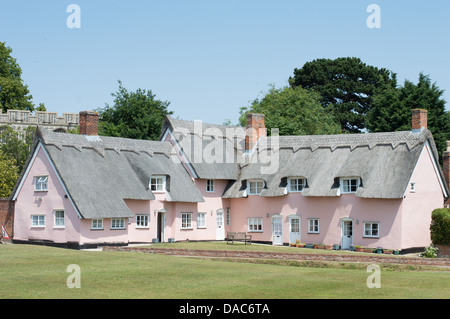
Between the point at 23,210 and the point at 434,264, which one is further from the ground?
the point at 23,210

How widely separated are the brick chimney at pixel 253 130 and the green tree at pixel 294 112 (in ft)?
41.4

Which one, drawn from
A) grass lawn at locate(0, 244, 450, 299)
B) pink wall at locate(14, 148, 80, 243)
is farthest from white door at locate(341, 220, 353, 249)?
pink wall at locate(14, 148, 80, 243)

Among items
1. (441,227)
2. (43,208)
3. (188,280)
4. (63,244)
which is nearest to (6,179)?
(43,208)

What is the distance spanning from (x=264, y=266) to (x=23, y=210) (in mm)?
21169

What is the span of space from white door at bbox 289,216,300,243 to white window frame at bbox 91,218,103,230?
14576 millimetres

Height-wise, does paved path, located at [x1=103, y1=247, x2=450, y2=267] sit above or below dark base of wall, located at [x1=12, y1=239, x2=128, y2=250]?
below

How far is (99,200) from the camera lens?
44312 mm

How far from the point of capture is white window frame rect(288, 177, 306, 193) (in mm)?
50375

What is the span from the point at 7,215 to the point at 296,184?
21.3m

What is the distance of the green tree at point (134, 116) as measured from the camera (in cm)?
7081

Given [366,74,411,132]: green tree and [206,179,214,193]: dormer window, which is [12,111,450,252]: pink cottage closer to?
[206,179,214,193]: dormer window

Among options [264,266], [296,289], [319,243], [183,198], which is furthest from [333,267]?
[183,198]
